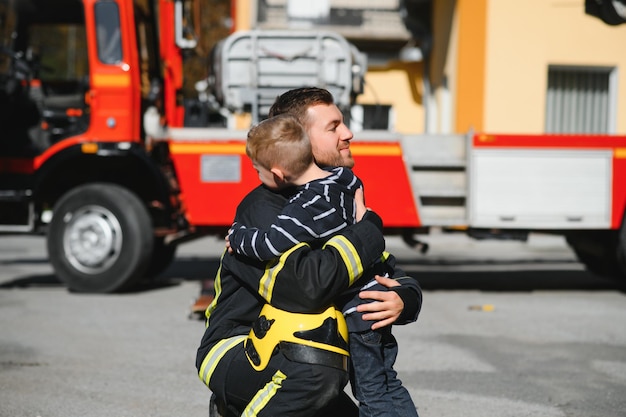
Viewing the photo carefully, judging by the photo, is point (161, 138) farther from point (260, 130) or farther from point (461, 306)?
point (260, 130)

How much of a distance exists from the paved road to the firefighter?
5.24 feet

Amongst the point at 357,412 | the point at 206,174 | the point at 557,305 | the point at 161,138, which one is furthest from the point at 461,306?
the point at 357,412

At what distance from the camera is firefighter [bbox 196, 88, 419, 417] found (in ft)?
9.20

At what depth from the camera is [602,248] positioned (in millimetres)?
9164

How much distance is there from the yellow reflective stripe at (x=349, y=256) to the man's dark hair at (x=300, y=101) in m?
0.47

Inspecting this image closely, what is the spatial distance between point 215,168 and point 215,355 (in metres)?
5.44

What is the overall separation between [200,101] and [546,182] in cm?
358

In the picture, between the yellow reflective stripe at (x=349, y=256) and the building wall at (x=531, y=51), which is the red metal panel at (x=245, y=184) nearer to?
the yellow reflective stripe at (x=349, y=256)

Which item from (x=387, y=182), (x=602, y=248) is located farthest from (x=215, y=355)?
(x=602, y=248)

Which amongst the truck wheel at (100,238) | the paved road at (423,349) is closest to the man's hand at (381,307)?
the paved road at (423,349)

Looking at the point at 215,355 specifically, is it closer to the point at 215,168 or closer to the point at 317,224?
the point at 317,224

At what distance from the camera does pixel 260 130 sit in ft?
9.52

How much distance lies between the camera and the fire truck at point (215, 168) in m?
8.41

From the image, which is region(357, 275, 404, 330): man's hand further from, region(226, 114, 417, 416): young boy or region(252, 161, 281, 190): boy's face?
region(252, 161, 281, 190): boy's face
